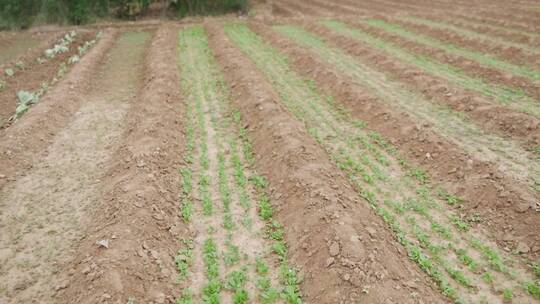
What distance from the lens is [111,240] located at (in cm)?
638

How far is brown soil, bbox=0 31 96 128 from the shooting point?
41.3 ft

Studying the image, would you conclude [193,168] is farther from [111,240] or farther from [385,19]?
[385,19]

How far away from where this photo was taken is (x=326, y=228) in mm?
6551

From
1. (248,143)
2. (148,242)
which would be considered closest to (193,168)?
(248,143)

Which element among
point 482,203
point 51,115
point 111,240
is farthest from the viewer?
point 51,115

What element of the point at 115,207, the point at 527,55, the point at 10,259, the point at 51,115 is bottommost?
the point at 10,259

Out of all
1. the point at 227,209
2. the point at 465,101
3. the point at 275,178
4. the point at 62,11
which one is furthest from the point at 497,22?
the point at 62,11

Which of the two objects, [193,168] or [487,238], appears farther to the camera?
[193,168]

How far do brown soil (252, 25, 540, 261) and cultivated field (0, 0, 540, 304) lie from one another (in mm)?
37

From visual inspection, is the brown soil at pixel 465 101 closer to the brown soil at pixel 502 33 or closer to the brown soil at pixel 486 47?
the brown soil at pixel 486 47

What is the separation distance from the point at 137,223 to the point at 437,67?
42.2ft

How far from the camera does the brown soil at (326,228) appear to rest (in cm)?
560

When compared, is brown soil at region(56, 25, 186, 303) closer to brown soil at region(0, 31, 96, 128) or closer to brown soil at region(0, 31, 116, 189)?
brown soil at region(0, 31, 116, 189)

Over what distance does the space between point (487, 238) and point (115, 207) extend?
21.3 feet
